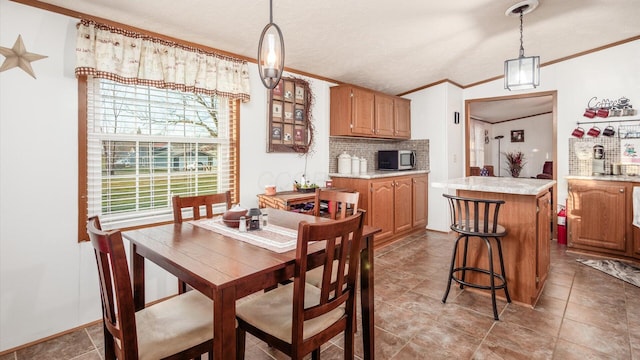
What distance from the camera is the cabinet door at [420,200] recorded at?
4.75 metres

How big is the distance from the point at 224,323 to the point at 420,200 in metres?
4.19

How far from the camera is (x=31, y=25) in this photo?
2.05 metres

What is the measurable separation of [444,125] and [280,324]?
4.27 m

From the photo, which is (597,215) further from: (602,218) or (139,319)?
(139,319)

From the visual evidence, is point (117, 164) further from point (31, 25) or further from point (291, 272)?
point (291, 272)

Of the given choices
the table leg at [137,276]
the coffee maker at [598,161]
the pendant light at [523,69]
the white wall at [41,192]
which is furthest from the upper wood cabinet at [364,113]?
the table leg at [137,276]

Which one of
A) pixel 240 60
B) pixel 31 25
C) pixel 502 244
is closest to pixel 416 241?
pixel 502 244

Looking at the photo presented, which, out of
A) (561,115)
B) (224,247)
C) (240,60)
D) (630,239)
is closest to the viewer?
(224,247)

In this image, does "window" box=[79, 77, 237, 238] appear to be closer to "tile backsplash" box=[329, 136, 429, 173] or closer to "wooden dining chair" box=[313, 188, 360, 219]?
"wooden dining chair" box=[313, 188, 360, 219]

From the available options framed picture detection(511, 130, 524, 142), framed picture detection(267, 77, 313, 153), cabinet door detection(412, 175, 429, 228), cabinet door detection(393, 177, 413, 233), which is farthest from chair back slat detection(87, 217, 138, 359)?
framed picture detection(511, 130, 524, 142)

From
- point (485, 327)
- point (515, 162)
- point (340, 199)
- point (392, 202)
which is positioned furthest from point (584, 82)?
point (515, 162)

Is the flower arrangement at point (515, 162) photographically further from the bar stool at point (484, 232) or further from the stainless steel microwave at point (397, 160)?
the bar stool at point (484, 232)

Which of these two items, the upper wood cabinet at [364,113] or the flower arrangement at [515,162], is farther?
the flower arrangement at [515,162]

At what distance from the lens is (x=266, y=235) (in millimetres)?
1749
